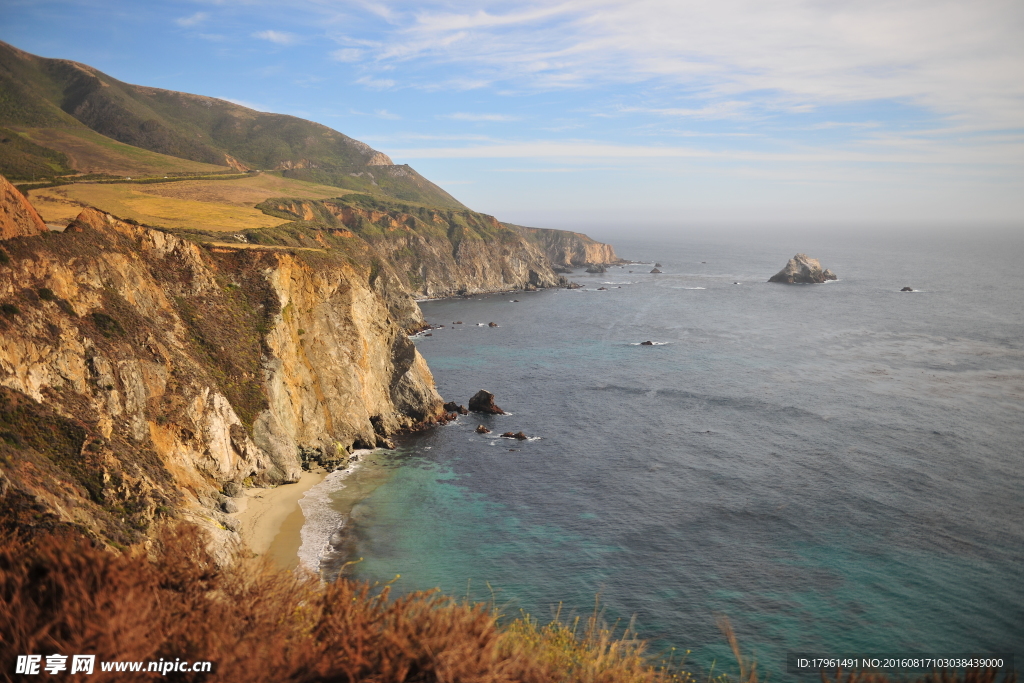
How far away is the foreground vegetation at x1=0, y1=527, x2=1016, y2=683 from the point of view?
11.5 meters

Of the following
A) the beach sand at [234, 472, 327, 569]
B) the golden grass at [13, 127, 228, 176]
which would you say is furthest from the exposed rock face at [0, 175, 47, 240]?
the golden grass at [13, 127, 228, 176]

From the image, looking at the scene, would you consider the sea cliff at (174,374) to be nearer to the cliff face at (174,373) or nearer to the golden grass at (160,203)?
the cliff face at (174,373)

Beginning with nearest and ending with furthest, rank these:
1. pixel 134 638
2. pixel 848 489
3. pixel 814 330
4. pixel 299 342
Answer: pixel 134 638 → pixel 848 489 → pixel 299 342 → pixel 814 330

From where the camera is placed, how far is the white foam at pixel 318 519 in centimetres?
3878

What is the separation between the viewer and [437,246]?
17675 cm

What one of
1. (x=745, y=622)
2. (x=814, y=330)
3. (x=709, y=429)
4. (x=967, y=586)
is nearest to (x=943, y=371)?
(x=814, y=330)

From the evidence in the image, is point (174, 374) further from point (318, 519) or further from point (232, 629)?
point (232, 629)

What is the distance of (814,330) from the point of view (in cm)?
11644

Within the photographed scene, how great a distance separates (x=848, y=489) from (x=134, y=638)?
→ 51.1m

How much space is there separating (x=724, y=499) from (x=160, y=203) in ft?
279

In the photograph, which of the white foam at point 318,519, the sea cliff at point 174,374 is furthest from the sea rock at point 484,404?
the white foam at point 318,519

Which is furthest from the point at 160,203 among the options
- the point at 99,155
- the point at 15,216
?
the point at 99,155

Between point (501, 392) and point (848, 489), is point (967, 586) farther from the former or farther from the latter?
point (501, 392)

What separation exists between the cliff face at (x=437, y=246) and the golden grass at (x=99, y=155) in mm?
31116
